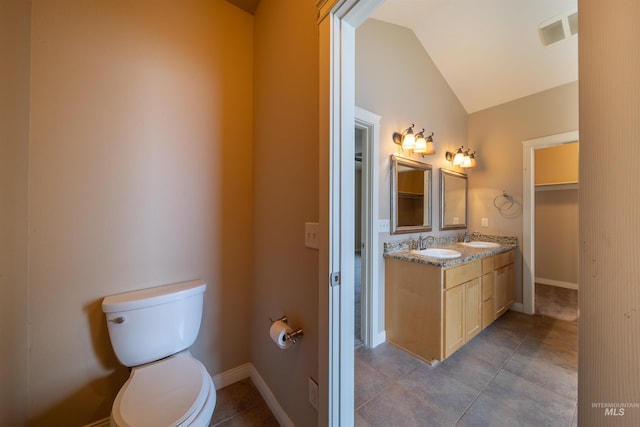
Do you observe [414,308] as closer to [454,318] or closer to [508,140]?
[454,318]

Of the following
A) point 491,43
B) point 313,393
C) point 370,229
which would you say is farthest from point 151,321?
point 491,43

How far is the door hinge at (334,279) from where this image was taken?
3.03ft

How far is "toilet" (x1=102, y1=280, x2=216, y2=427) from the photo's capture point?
0.87 metres

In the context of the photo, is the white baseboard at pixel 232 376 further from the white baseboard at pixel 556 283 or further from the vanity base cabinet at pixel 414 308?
the white baseboard at pixel 556 283

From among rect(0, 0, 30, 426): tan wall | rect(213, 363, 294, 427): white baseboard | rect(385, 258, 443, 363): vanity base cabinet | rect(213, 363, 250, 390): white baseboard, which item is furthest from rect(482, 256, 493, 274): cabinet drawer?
rect(0, 0, 30, 426): tan wall

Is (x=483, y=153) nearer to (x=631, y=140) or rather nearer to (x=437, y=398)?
(x=437, y=398)

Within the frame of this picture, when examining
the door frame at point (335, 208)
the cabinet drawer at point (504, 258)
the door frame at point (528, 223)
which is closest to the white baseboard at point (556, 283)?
the door frame at point (528, 223)

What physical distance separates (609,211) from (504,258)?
105 inches

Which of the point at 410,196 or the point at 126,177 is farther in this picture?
the point at 410,196

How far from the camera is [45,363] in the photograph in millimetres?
1088

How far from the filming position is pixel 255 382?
5.10 feet

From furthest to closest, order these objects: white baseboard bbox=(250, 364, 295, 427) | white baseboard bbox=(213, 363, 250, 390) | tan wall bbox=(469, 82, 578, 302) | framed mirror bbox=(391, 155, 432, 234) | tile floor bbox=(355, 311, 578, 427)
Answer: tan wall bbox=(469, 82, 578, 302), framed mirror bbox=(391, 155, 432, 234), white baseboard bbox=(213, 363, 250, 390), tile floor bbox=(355, 311, 578, 427), white baseboard bbox=(250, 364, 295, 427)

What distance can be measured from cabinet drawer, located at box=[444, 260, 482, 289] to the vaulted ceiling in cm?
221

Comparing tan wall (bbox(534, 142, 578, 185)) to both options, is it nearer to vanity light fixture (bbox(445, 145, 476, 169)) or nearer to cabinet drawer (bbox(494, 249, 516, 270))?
vanity light fixture (bbox(445, 145, 476, 169))
